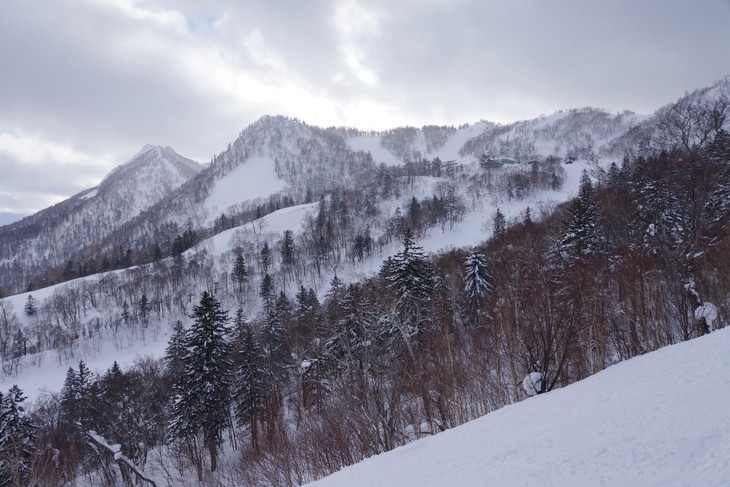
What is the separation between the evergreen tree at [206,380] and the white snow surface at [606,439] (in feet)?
69.4

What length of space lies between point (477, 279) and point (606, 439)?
27.6 m

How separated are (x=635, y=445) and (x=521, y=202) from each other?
118810 mm

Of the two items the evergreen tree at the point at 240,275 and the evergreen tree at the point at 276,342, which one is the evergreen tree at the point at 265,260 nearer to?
the evergreen tree at the point at 240,275

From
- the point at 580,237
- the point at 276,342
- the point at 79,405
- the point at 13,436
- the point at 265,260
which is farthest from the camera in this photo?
the point at 265,260

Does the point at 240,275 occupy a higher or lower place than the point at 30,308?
lower

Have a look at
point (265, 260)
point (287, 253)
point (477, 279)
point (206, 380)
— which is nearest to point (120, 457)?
point (206, 380)

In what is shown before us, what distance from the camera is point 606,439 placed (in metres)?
3.35

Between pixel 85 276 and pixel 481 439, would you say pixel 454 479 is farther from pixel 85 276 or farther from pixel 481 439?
pixel 85 276

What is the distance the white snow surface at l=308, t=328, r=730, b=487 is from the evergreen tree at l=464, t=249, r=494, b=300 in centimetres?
2430

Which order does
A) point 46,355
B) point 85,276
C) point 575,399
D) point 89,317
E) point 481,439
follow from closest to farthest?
point 481,439 → point 575,399 → point 46,355 → point 89,317 → point 85,276

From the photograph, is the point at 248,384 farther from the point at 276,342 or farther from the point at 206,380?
the point at 276,342

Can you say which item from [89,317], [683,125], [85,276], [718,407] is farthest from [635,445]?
[85,276]

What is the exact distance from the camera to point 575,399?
480 cm

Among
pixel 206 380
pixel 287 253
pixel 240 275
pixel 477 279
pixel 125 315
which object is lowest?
pixel 206 380
